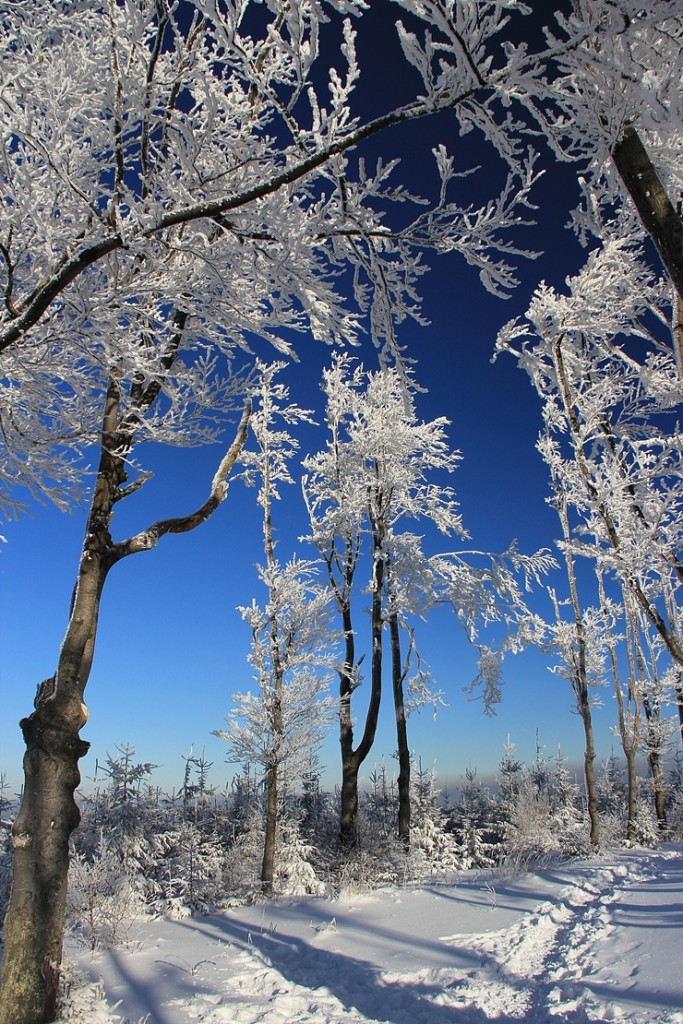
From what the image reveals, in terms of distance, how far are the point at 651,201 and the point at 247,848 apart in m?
16.1

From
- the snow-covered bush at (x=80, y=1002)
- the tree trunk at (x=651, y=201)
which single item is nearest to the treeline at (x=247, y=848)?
the snow-covered bush at (x=80, y=1002)

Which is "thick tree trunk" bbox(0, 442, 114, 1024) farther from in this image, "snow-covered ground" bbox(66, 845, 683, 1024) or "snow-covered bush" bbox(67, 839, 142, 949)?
"snow-covered bush" bbox(67, 839, 142, 949)

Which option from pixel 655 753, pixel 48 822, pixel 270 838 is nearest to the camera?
pixel 48 822

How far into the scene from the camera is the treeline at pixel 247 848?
9.40 metres

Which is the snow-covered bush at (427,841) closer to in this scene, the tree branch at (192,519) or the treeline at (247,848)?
the treeline at (247,848)

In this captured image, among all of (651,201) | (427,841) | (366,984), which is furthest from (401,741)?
(651,201)

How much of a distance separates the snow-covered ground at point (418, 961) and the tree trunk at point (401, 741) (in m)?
3.75

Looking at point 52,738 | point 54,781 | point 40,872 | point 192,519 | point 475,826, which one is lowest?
point 475,826

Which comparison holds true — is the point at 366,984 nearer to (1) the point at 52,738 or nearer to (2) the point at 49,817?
(2) the point at 49,817

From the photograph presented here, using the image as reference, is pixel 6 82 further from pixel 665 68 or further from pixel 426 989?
pixel 426 989

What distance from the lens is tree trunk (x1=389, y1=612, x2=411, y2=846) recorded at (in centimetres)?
1295

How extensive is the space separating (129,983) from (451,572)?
25.0ft

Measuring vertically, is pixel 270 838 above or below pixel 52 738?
below

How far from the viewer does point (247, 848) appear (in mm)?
14773
